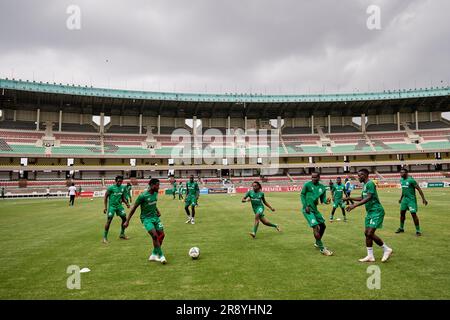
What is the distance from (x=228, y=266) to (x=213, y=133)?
6184cm

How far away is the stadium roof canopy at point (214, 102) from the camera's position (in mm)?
56531

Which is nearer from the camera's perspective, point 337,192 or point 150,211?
point 150,211

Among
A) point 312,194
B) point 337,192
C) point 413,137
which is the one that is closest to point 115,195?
point 312,194

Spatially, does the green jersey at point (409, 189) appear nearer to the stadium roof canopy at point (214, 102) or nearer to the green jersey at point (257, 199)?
the green jersey at point (257, 199)

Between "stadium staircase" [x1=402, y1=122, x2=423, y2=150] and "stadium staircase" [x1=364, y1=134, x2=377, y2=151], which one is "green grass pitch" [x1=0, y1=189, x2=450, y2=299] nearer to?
"stadium staircase" [x1=364, y1=134, x2=377, y2=151]

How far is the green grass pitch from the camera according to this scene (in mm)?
5742

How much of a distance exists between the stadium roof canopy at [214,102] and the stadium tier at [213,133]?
0.21 metres

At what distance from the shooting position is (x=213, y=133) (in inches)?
2702

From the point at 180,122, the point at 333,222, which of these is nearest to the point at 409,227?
the point at 333,222

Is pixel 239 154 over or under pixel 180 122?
under

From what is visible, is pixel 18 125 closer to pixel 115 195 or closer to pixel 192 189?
pixel 192 189

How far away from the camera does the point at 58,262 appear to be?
8.35 metres

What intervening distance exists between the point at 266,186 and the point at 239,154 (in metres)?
13.7
